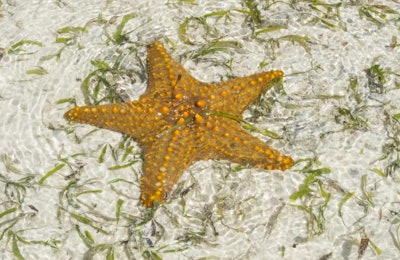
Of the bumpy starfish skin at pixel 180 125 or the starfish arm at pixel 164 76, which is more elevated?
the starfish arm at pixel 164 76

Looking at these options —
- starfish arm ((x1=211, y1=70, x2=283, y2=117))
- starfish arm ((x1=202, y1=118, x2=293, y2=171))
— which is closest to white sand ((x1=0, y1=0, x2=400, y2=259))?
starfish arm ((x1=202, y1=118, x2=293, y2=171))

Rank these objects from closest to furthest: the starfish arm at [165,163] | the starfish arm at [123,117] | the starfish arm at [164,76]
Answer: the starfish arm at [165,163] → the starfish arm at [123,117] → the starfish arm at [164,76]

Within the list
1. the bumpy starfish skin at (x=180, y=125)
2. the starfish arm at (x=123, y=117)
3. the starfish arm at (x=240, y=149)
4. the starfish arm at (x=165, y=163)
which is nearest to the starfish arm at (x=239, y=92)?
the bumpy starfish skin at (x=180, y=125)

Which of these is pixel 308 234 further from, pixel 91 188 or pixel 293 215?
pixel 91 188

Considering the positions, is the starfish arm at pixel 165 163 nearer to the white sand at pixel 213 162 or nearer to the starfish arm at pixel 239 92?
the white sand at pixel 213 162

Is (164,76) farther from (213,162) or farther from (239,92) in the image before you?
(213,162)

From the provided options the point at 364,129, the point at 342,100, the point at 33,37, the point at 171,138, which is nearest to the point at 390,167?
the point at 364,129

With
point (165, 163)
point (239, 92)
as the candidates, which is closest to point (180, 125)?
point (165, 163)
